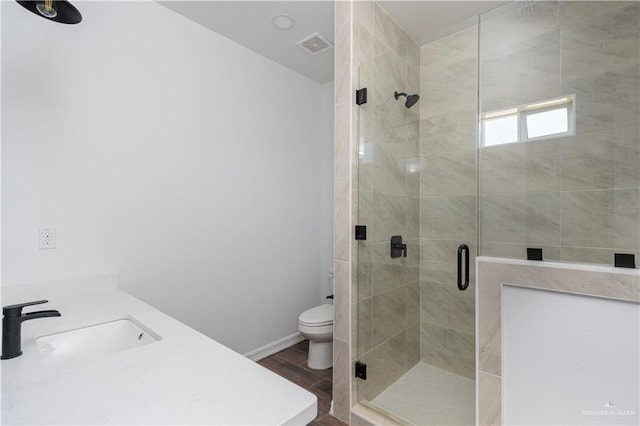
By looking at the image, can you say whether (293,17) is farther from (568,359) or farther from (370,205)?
(568,359)

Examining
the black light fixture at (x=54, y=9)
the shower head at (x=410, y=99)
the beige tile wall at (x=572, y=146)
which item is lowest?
the beige tile wall at (x=572, y=146)

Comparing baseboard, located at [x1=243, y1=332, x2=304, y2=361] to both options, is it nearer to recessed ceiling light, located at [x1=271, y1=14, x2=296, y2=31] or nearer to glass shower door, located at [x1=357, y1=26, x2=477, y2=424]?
glass shower door, located at [x1=357, y1=26, x2=477, y2=424]

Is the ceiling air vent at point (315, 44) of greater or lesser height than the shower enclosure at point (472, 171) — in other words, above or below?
above

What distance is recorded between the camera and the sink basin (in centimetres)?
112

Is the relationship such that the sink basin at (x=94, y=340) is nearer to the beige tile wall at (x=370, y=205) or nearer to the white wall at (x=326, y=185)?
the beige tile wall at (x=370, y=205)

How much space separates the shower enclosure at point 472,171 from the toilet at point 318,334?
1.61 ft

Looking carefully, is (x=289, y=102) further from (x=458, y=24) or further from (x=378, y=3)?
(x=458, y=24)

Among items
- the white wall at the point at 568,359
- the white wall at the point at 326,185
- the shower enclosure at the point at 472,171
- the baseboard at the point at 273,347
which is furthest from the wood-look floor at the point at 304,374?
the white wall at the point at 568,359

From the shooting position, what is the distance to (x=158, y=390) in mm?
736

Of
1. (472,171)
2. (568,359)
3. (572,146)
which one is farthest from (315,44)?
(568,359)

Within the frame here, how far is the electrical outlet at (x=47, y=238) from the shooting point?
156 centimetres

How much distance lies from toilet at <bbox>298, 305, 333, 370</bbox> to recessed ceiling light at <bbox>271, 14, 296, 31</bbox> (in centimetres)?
223

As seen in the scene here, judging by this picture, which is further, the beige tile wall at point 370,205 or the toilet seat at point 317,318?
the toilet seat at point 317,318

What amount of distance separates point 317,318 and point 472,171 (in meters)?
1.60
